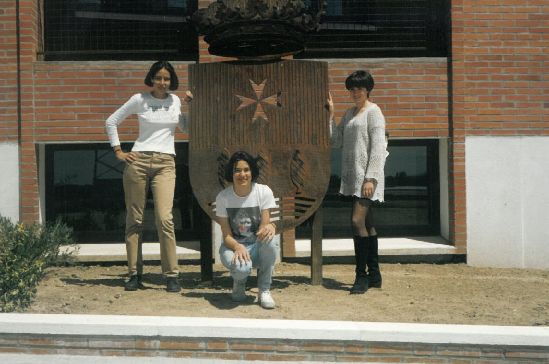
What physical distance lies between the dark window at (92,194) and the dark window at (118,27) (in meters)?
1.35

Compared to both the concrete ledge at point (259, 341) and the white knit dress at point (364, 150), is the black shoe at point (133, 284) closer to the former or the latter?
the concrete ledge at point (259, 341)

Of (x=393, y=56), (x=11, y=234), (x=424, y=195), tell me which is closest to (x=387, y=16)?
(x=393, y=56)

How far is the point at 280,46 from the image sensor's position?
6062 millimetres

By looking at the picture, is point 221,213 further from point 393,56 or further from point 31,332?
point 393,56

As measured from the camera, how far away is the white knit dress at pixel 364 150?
5.22m

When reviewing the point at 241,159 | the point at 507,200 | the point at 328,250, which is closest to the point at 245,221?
the point at 241,159

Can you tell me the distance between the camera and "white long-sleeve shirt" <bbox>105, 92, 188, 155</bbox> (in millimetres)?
5359

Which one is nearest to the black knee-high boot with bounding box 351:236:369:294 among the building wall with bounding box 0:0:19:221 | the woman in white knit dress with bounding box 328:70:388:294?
the woman in white knit dress with bounding box 328:70:388:294

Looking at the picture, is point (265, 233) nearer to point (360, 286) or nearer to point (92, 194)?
point (360, 286)

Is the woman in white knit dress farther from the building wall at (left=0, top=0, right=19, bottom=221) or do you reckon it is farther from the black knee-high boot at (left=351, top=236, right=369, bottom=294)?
the building wall at (left=0, top=0, right=19, bottom=221)

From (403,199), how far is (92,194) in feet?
14.2

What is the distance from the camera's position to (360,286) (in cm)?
543

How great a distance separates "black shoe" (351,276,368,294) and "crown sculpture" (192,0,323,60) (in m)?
2.27

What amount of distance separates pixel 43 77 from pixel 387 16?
4.47 metres
